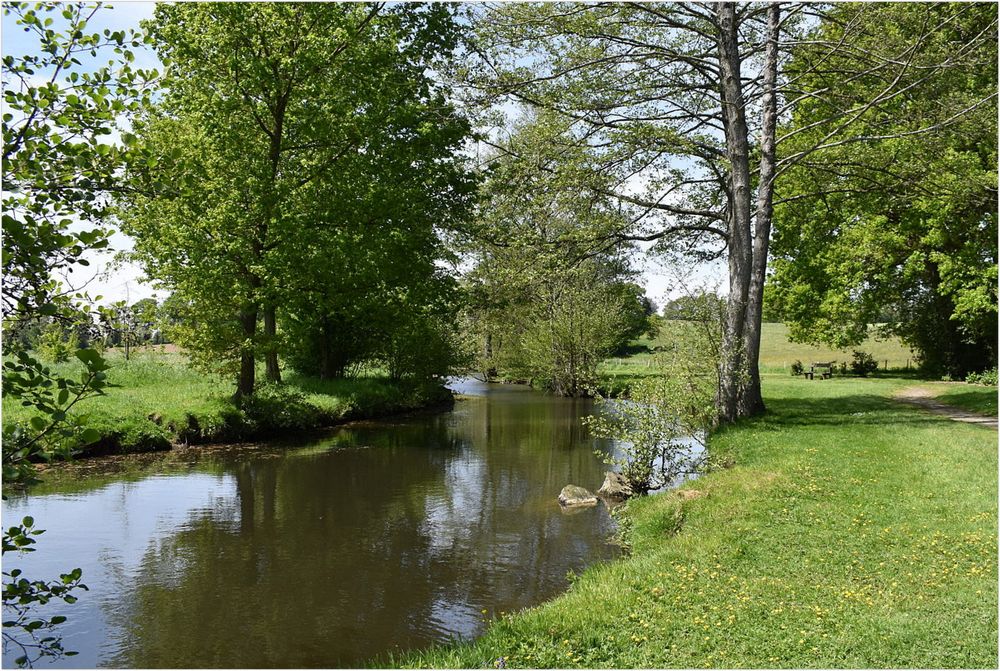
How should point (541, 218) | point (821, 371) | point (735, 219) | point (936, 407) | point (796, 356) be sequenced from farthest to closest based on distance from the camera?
point (796, 356)
point (821, 371)
point (936, 407)
point (541, 218)
point (735, 219)

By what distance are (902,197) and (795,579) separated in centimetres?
1454

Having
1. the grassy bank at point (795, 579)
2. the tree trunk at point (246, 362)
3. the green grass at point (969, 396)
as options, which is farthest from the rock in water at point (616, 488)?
the green grass at point (969, 396)

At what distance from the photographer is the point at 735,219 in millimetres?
17625

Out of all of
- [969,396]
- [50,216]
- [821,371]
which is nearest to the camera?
[50,216]

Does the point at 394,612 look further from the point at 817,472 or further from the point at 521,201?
the point at 521,201

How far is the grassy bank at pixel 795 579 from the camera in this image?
5848 mm

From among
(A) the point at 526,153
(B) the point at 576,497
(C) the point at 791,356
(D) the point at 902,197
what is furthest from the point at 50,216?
(C) the point at 791,356

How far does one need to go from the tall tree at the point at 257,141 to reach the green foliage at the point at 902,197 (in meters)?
10.7

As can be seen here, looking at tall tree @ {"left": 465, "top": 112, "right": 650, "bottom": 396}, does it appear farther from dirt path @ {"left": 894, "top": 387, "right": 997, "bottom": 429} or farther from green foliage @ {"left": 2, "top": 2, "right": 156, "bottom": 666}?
green foliage @ {"left": 2, "top": 2, "right": 156, "bottom": 666}

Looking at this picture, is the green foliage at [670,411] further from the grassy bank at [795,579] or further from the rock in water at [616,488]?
the grassy bank at [795,579]

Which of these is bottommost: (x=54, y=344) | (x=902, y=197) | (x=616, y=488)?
(x=616, y=488)

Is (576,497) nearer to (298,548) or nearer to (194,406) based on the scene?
(298,548)

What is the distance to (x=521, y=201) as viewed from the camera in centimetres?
1912

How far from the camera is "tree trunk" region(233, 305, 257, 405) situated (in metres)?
20.0
